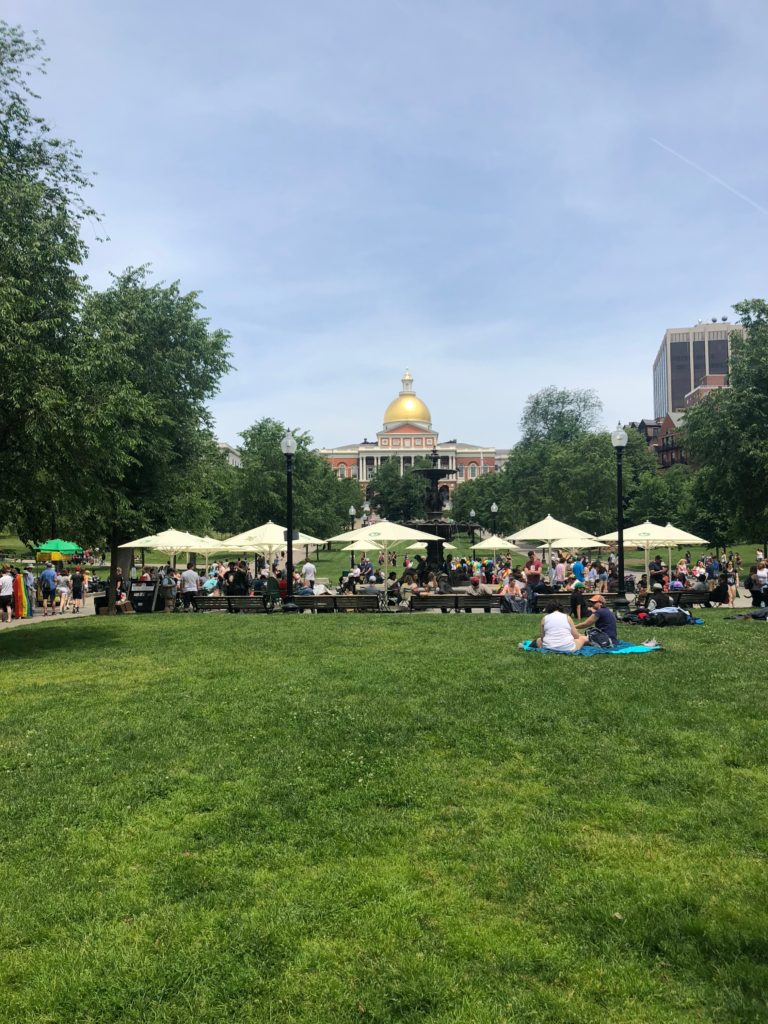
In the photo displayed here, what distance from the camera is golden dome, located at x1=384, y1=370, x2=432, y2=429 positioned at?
149875 mm

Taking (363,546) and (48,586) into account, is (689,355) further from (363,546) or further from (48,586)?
(48,586)

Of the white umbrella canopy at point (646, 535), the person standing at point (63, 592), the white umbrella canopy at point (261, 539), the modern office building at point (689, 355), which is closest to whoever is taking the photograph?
the person standing at point (63, 592)

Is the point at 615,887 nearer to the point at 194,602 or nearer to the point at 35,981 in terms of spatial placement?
the point at 35,981

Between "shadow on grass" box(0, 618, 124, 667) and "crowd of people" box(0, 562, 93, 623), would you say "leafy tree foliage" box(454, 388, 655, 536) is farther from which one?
"shadow on grass" box(0, 618, 124, 667)

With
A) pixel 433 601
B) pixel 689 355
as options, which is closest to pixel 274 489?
pixel 433 601

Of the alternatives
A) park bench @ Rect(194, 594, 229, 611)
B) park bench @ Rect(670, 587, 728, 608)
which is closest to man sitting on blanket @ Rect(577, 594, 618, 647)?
park bench @ Rect(670, 587, 728, 608)

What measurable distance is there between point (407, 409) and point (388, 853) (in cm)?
14720

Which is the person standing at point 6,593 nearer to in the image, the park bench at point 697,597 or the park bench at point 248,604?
the park bench at point 248,604

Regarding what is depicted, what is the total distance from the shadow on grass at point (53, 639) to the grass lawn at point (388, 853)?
4728 mm

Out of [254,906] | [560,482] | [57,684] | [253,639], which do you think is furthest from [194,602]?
[560,482]

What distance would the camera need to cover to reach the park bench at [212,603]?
21406 mm

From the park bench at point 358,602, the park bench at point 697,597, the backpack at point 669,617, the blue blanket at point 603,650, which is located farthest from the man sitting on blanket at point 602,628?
the park bench at point 358,602

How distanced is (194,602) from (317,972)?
741 inches

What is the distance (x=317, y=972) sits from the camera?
3617 mm
